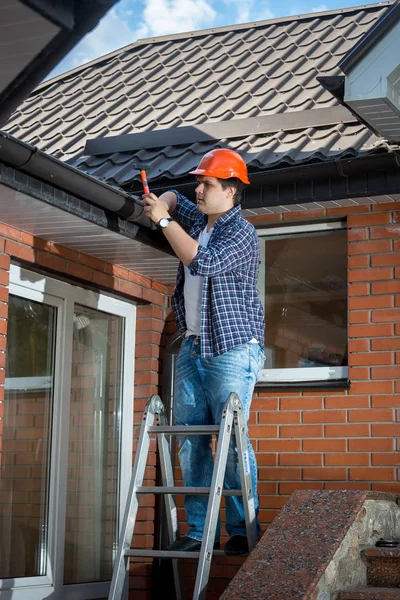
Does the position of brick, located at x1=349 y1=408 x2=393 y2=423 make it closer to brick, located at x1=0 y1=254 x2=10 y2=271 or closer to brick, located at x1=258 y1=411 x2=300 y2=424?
brick, located at x1=258 y1=411 x2=300 y2=424

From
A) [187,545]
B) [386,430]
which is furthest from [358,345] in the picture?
[187,545]

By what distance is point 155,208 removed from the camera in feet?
16.6

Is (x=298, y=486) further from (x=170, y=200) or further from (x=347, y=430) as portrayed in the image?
(x=170, y=200)

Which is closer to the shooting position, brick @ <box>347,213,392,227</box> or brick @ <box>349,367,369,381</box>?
brick @ <box>349,367,369,381</box>

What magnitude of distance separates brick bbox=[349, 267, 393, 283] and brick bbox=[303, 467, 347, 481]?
128 cm

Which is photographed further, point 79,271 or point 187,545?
point 79,271

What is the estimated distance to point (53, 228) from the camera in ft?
18.8

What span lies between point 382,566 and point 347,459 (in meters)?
1.45

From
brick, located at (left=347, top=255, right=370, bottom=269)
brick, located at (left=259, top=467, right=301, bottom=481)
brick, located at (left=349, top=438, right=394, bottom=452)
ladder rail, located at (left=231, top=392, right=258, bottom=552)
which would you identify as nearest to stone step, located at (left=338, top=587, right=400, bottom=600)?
ladder rail, located at (left=231, top=392, right=258, bottom=552)

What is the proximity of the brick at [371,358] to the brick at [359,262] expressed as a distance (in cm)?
60

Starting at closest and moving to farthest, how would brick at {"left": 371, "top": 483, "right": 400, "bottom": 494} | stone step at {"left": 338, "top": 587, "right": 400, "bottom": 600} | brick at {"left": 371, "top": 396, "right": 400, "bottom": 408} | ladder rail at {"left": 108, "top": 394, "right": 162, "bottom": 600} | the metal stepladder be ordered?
stone step at {"left": 338, "top": 587, "right": 400, "bottom": 600} < the metal stepladder < ladder rail at {"left": 108, "top": 394, "right": 162, "bottom": 600} < brick at {"left": 371, "top": 483, "right": 400, "bottom": 494} < brick at {"left": 371, "top": 396, "right": 400, "bottom": 408}

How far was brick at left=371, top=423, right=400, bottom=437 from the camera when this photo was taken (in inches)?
235

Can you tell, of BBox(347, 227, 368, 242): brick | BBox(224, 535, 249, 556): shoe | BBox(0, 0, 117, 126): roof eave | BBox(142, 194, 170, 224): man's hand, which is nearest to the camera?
BBox(0, 0, 117, 126): roof eave

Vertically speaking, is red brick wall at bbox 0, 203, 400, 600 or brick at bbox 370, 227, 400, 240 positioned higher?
brick at bbox 370, 227, 400, 240
